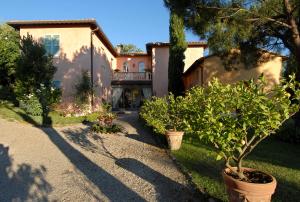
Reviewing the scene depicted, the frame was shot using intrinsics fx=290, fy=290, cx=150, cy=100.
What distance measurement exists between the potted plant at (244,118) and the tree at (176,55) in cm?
1651

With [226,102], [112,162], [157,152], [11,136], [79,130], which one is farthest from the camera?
[79,130]

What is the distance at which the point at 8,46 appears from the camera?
22109 mm

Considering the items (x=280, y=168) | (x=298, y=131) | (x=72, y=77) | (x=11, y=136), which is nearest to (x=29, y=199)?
(x=280, y=168)

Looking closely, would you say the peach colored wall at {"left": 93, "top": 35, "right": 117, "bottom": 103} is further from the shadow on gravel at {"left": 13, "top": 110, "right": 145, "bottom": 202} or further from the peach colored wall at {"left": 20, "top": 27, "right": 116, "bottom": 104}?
the shadow on gravel at {"left": 13, "top": 110, "right": 145, "bottom": 202}

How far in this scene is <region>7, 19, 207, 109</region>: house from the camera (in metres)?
19.2

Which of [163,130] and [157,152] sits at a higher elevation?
[163,130]

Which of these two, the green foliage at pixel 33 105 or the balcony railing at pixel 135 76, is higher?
the balcony railing at pixel 135 76

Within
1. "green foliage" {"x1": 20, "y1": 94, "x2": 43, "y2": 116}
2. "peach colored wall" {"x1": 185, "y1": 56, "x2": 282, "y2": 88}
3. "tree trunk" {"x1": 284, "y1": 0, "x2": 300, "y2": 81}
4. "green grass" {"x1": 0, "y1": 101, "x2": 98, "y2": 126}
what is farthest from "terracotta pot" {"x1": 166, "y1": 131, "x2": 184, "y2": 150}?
"peach colored wall" {"x1": 185, "y1": 56, "x2": 282, "y2": 88}

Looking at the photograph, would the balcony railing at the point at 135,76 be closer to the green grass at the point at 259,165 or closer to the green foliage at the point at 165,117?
the green grass at the point at 259,165

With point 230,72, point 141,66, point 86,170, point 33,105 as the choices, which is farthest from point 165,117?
point 141,66

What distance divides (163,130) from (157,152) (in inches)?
31.7

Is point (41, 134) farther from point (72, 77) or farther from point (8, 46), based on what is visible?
point (8, 46)

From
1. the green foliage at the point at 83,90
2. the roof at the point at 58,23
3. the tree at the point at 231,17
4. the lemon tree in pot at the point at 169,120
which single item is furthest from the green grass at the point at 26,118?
the tree at the point at 231,17

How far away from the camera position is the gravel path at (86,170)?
5.32 metres
